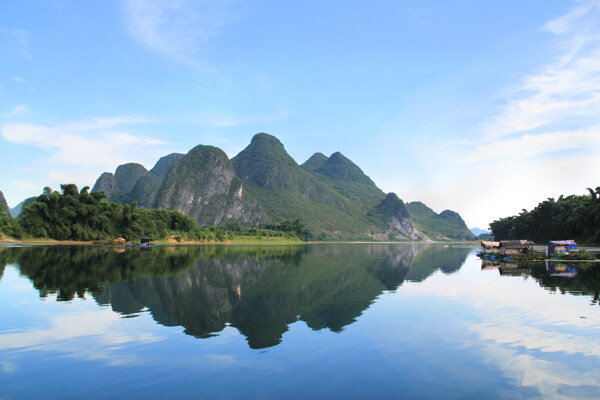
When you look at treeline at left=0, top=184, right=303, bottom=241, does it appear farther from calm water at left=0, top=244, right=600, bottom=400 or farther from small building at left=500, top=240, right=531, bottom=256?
small building at left=500, top=240, right=531, bottom=256

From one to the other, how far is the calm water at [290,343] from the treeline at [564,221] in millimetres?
56244

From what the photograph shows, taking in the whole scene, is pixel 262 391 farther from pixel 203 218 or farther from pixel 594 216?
pixel 203 218

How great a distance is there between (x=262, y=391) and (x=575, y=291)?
23.7m

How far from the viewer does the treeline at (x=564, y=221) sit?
66938 millimetres

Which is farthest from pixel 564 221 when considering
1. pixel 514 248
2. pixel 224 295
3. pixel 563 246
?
pixel 224 295

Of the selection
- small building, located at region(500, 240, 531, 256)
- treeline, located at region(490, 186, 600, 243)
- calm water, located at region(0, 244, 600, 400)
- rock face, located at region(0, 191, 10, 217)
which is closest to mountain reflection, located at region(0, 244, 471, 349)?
calm water, located at region(0, 244, 600, 400)

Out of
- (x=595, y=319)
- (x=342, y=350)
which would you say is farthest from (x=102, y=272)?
(x=595, y=319)

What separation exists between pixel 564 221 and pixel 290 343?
86133 millimetres

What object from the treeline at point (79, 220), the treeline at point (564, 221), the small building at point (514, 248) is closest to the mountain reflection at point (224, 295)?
the small building at point (514, 248)

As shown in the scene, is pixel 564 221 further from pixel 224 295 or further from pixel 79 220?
pixel 79 220

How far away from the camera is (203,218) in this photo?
7781 inches

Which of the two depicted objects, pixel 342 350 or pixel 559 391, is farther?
pixel 342 350

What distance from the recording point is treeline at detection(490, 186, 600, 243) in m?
66.9

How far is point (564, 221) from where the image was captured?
77.0 metres
